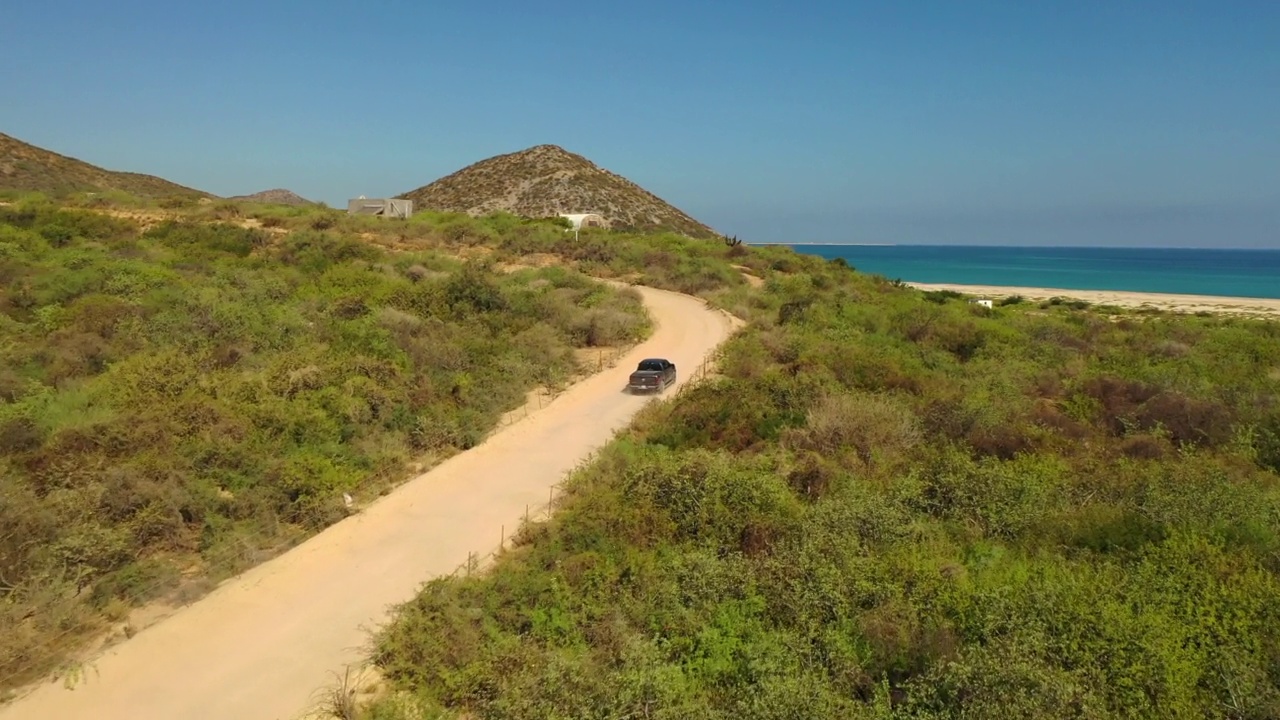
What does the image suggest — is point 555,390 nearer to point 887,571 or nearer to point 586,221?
point 887,571

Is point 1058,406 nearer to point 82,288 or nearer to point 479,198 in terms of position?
point 82,288

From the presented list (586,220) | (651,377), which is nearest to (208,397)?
(651,377)

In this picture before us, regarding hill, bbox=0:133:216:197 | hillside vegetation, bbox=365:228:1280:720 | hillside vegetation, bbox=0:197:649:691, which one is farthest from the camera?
hill, bbox=0:133:216:197

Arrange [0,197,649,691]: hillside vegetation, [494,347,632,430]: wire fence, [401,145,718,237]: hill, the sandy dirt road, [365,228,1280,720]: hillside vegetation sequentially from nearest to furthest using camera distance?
[365,228,1280,720]: hillside vegetation, the sandy dirt road, [0,197,649,691]: hillside vegetation, [494,347,632,430]: wire fence, [401,145,718,237]: hill

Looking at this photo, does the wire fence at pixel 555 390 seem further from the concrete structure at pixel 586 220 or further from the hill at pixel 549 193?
the hill at pixel 549 193

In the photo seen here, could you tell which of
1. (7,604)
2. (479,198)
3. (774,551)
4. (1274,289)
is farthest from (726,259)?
(1274,289)

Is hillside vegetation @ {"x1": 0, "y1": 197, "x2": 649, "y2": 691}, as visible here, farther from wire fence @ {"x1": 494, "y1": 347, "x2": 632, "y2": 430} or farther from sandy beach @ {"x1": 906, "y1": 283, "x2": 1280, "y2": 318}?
sandy beach @ {"x1": 906, "y1": 283, "x2": 1280, "y2": 318}

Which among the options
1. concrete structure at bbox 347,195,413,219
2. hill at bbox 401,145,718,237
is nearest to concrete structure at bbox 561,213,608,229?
hill at bbox 401,145,718,237

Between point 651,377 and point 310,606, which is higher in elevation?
point 651,377
